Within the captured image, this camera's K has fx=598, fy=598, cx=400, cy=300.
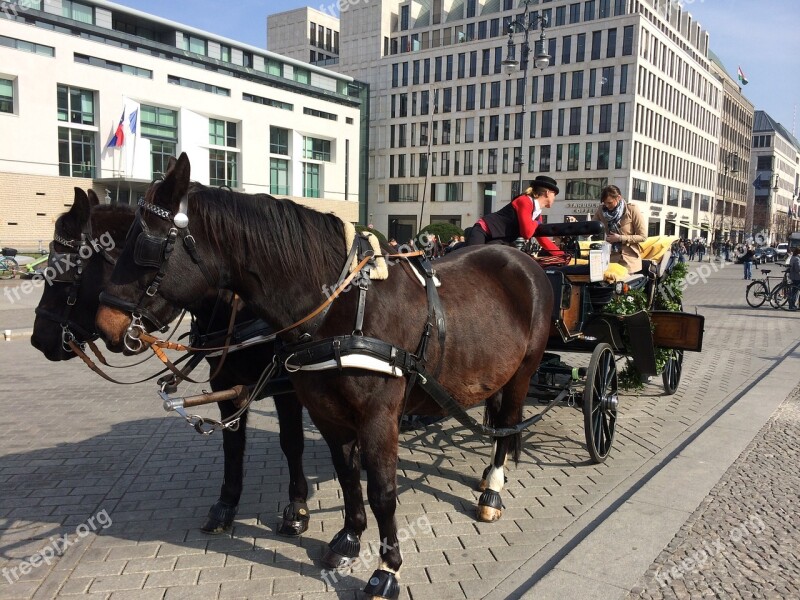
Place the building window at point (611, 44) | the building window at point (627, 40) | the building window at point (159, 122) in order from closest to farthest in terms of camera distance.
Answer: the building window at point (159, 122) → the building window at point (627, 40) → the building window at point (611, 44)

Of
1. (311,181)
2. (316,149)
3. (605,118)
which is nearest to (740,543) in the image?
(311,181)

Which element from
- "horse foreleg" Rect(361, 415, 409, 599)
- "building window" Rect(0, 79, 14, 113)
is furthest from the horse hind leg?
"building window" Rect(0, 79, 14, 113)

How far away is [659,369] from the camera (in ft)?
22.2

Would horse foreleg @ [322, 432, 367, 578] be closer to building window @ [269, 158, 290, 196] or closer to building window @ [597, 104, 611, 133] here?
building window @ [269, 158, 290, 196]

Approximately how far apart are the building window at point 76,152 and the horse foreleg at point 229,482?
136 feet

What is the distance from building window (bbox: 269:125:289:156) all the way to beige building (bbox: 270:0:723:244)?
1296 cm

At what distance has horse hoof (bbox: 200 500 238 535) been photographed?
12.6ft

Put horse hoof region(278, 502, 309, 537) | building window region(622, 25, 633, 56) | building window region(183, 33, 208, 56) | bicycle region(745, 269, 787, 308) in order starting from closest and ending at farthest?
horse hoof region(278, 502, 309, 537) → bicycle region(745, 269, 787, 308) → building window region(183, 33, 208, 56) → building window region(622, 25, 633, 56)

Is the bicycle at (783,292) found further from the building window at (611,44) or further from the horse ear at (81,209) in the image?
the building window at (611,44)

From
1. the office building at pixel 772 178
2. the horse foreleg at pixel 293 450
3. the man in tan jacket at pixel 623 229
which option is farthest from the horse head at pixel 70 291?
the office building at pixel 772 178

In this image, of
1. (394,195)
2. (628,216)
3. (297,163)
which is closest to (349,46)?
(394,195)

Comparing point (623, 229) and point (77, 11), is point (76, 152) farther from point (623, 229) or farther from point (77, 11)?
point (623, 229)

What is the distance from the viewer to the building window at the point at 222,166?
47656 millimetres

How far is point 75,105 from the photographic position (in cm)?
3909
